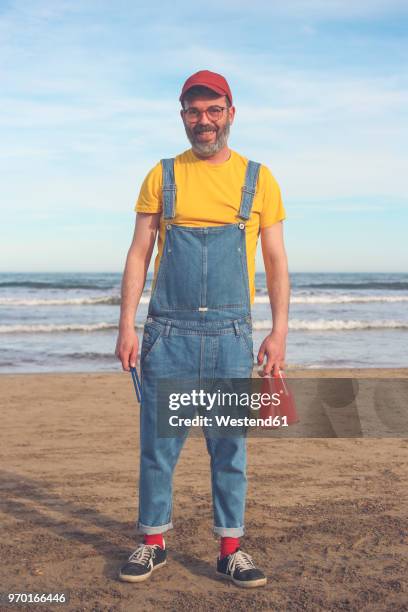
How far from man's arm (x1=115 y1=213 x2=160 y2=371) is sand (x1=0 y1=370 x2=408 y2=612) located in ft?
3.56

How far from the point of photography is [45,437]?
662 centimetres

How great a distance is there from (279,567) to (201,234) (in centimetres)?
173

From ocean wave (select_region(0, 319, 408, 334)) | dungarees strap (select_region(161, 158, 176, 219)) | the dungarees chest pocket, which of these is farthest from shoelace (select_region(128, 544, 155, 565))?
ocean wave (select_region(0, 319, 408, 334))

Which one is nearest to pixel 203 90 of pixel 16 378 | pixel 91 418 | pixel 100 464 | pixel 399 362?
pixel 100 464

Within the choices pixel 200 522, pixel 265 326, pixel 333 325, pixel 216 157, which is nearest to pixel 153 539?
pixel 200 522

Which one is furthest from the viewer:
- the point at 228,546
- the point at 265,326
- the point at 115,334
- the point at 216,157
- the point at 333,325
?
the point at 333,325

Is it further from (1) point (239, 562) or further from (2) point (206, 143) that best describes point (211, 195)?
(1) point (239, 562)

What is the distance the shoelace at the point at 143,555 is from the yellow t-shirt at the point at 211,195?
4.55 ft

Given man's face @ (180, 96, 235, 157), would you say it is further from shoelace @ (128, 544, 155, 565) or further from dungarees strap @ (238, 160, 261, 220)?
shoelace @ (128, 544, 155, 565)

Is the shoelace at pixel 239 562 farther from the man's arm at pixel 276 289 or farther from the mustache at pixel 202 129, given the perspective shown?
the mustache at pixel 202 129

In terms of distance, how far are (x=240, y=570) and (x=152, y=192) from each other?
6.02 feet

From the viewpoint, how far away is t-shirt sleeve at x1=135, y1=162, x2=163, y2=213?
343 centimetres

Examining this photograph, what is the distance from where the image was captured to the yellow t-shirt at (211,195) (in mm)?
3404

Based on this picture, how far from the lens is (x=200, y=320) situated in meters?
3.42
